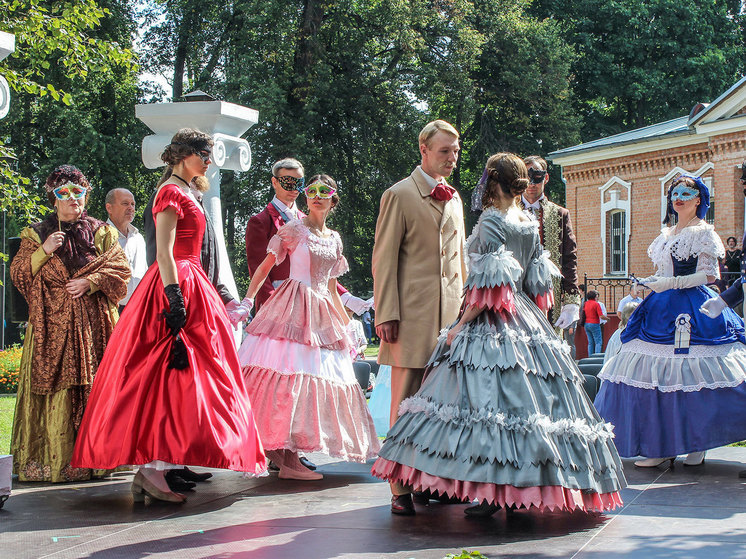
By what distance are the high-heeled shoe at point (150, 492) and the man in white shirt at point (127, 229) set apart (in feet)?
6.32

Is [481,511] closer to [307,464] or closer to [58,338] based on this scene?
[307,464]

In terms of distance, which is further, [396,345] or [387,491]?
Result: [387,491]

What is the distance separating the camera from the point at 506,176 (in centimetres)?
511

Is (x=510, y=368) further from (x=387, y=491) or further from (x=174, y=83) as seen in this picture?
(x=174, y=83)

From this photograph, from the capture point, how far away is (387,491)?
573 centimetres

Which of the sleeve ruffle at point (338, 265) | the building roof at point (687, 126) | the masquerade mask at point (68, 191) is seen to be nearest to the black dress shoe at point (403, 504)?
the sleeve ruffle at point (338, 265)

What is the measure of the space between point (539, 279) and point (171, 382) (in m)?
2.13

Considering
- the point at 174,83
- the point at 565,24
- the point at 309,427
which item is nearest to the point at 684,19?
the point at 565,24

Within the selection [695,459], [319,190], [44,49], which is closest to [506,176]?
[319,190]

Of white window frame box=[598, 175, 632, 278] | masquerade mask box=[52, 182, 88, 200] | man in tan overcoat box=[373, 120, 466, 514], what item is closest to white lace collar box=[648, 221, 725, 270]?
man in tan overcoat box=[373, 120, 466, 514]

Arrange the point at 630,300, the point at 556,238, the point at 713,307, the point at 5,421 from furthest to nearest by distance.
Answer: the point at 630,300 < the point at 5,421 < the point at 556,238 < the point at 713,307

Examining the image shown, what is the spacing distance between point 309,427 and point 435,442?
156cm

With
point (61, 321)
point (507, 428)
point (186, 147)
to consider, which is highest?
point (186, 147)

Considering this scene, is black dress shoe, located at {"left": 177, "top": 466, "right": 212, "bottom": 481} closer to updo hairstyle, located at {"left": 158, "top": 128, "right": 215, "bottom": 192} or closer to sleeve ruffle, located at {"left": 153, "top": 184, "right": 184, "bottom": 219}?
sleeve ruffle, located at {"left": 153, "top": 184, "right": 184, "bottom": 219}
